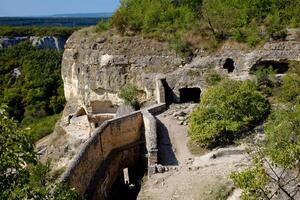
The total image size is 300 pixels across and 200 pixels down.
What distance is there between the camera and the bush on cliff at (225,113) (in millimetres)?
15016

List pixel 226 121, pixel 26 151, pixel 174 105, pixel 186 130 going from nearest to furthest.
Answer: pixel 26 151 < pixel 226 121 < pixel 186 130 < pixel 174 105

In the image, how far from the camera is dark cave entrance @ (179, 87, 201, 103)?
867 inches

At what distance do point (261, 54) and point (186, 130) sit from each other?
6.88m

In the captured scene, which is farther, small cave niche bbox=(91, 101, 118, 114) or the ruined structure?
small cave niche bbox=(91, 101, 118, 114)

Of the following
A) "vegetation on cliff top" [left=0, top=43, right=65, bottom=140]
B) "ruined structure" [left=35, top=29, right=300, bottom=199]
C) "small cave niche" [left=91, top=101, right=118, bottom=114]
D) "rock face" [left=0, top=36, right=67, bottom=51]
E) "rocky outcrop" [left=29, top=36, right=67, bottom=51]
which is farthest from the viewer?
"rocky outcrop" [left=29, top=36, right=67, bottom=51]

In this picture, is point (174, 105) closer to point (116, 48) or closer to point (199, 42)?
point (199, 42)

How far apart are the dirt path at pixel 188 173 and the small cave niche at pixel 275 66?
22.8ft

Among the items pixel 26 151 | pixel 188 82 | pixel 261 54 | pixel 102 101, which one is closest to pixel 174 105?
pixel 188 82

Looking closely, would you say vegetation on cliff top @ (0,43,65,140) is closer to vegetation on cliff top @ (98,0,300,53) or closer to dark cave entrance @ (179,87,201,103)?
vegetation on cliff top @ (98,0,300,53)

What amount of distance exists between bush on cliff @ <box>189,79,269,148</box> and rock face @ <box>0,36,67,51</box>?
180 feet

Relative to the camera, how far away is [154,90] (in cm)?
2255

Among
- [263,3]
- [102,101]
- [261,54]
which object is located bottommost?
[102,101]

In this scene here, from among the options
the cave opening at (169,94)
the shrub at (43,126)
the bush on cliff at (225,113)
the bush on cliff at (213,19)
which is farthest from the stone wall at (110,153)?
the shrub at (43,126)

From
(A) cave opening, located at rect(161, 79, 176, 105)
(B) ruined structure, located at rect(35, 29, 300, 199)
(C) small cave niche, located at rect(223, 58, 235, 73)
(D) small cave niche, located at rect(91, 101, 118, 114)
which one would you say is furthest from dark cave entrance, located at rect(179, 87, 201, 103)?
(D) small cave niche, located at rect(91, 101, 118, 114)
